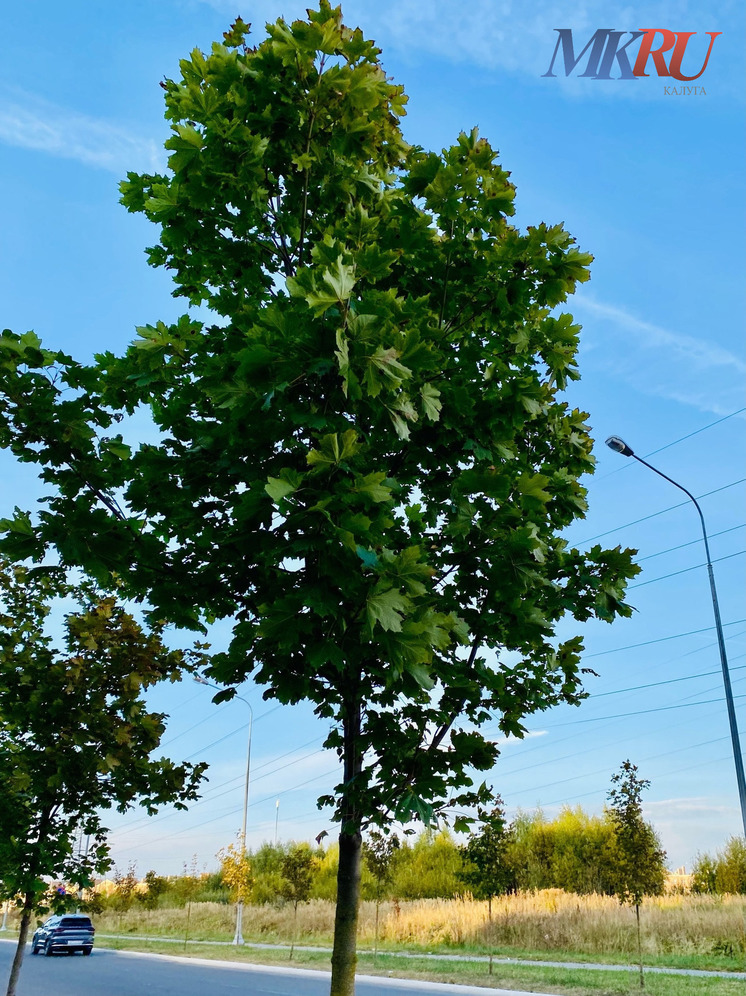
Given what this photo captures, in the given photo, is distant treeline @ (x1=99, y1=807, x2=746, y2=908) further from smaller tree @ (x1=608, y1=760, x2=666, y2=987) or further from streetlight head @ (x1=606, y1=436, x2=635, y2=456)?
streetlight head @ (x1=606, y1=436, x2=635, y2=456)

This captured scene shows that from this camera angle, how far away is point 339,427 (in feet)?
13.2

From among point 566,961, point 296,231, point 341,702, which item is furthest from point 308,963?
point 296,231

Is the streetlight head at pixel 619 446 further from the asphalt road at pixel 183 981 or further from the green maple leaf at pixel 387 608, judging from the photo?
the green maple leaf at pixel 387 608

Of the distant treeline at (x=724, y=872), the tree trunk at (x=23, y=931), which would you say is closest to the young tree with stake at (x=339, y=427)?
the tree trunk at (x=23, y=931)

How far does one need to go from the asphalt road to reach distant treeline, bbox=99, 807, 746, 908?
3905 mm

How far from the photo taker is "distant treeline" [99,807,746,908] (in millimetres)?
30734

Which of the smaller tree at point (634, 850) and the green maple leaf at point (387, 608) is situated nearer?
the green maple leaf at point (387, 608)

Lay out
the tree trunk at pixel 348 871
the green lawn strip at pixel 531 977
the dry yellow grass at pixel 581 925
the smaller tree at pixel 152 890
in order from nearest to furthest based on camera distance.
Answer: the tree trunk at pixel 348 871 < the green lawn strip at pixel 531 977 < the dry yellow grass at pixel 581 925 < the smaller tree at pixel 152 890

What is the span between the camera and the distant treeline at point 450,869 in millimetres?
30734

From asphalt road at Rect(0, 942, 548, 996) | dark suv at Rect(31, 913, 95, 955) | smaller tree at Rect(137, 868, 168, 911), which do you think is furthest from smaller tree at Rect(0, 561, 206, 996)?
smaller tree at Rect(137, 868, 168, 911)

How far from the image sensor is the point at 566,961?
22.0 meters

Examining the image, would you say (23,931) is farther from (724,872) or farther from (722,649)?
(724,872)

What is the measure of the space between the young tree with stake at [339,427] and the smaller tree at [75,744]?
4964 millimetres

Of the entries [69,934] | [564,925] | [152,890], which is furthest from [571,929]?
[152,890]
